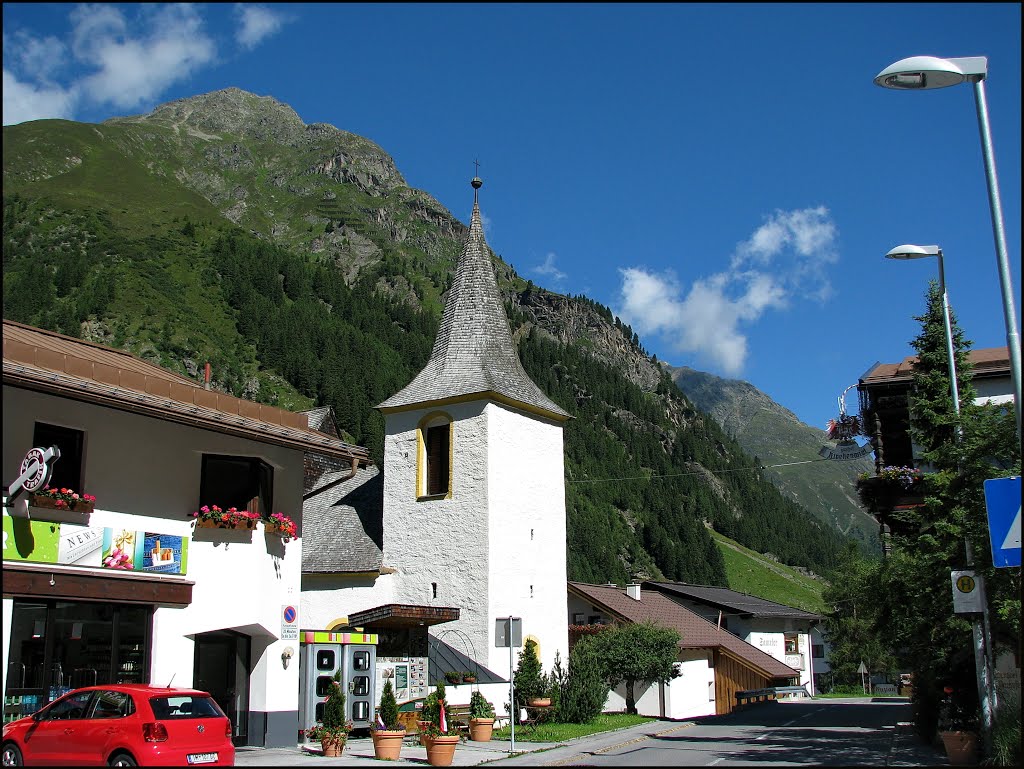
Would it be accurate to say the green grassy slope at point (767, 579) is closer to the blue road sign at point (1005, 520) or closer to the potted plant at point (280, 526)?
the potted plant at point (280, 526)

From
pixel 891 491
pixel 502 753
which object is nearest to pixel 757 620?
pixel 891 491

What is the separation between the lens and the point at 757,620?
59.7m

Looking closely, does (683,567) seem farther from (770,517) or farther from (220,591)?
(220,591)

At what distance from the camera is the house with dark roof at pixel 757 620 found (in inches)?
2238

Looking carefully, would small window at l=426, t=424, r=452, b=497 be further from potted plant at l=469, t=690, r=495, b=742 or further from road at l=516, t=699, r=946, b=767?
road at l=516, t=699, r=946, b=767

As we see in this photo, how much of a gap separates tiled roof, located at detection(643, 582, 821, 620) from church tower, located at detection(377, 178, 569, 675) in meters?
21.9

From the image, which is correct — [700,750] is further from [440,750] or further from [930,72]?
[930,72]

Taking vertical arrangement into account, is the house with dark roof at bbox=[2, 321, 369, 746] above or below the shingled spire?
below

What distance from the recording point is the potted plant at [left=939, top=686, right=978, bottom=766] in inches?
730

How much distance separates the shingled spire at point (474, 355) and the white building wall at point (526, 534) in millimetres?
781

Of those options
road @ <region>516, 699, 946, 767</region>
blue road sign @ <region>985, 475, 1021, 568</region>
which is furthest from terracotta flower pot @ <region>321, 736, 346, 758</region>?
blue road sign @ <region>985, 475, 1021, 568</region>

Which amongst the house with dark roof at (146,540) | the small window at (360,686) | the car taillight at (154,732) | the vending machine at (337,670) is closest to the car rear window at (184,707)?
the car taillight at (154,732)

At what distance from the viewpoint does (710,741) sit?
2564 cm

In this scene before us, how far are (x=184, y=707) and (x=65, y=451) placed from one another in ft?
19.0
